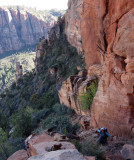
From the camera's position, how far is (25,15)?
15388 cm

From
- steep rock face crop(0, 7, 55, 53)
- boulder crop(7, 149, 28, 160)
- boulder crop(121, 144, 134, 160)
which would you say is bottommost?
boulder crop(7, 149, 28, 160)

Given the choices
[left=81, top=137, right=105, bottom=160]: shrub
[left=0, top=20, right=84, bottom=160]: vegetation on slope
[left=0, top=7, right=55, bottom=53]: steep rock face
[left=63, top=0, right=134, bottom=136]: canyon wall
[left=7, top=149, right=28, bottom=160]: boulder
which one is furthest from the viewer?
[left=0, top=7, right=55, bottom=53]: steep rock face

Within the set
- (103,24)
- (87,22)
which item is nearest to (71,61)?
(87,22)

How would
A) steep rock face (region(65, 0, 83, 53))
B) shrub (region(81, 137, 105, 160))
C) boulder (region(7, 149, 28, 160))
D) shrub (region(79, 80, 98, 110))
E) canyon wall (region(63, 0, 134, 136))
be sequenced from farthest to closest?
steep rock face (region(65, 0, 83, 53)) < shrub (region(79, 80, 98, 110)) < canyon wall (region(63, 0, 134, 136)) < boulder (region(7, 149, 28, 160)) < shrub (region(81, 137, 105, 160))

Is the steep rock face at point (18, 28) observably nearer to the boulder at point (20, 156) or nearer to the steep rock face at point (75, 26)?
the steep rock face at point (75, 26)

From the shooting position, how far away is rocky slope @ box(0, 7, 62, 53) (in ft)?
480

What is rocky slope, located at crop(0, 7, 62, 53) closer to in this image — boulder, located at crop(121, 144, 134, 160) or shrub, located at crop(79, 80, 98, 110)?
shrub, located at crop(79, 80, 98, 110)

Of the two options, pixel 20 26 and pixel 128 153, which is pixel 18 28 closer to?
pixel 20 26

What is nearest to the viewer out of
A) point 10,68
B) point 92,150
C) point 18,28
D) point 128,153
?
point 128,153

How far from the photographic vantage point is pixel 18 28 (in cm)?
15388

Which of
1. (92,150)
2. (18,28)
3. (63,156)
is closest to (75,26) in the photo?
(92,150)

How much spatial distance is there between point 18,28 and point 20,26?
2809mm

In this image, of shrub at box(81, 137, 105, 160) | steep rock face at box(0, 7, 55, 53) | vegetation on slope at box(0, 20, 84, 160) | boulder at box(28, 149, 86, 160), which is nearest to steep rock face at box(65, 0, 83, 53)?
vegetation on slope at box(0, 20, 84, 160)

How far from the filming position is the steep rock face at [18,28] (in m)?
145
